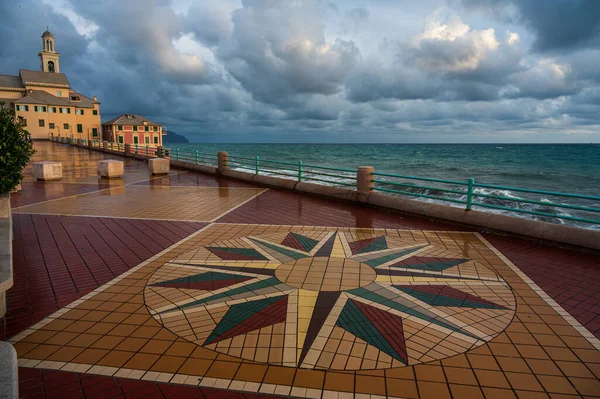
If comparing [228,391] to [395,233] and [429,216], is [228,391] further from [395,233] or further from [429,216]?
[429,216]

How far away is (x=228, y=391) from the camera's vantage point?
10.9 feet

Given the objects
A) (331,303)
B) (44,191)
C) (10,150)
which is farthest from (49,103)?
(331,303)

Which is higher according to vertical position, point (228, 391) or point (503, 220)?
point (503, 220)

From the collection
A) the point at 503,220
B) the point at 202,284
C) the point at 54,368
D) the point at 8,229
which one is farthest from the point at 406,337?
the point at 8,229

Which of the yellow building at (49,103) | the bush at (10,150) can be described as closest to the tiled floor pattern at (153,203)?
the bush at (10,150)

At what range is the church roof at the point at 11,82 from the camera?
74.6m

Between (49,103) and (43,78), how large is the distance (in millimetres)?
13302

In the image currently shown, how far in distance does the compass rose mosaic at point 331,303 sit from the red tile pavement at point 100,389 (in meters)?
0.58

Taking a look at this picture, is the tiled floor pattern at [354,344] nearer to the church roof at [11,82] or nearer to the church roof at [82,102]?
the church roof at [82,102]

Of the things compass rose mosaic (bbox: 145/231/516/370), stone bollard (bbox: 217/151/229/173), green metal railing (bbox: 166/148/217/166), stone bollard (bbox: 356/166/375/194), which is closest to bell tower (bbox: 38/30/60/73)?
green metal railing (bbox: 166/148/217/166)

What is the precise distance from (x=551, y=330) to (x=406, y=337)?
172 centimetres

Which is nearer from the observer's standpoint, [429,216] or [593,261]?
[593,261]

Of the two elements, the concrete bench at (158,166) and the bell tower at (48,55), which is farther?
the bell tower at (48,55)

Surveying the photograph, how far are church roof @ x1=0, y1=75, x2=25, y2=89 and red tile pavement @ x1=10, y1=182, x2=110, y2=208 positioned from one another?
75.8 meters
